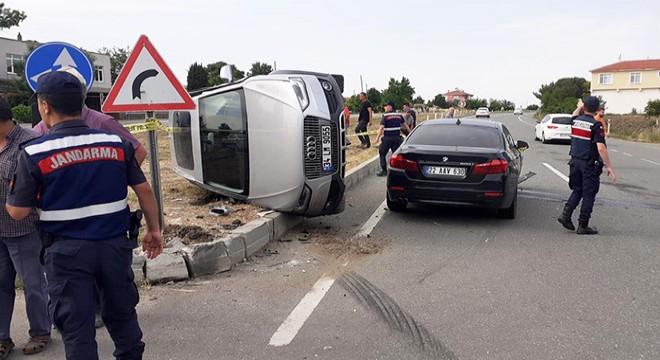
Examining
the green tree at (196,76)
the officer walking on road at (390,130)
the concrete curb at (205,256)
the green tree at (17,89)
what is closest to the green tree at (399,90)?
the green tree at (196,76)

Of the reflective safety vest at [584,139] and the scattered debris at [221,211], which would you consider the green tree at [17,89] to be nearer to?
the scattered debris at [221,211]

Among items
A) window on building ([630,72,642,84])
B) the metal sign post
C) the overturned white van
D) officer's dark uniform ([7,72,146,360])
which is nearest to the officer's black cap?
officer's dark uniform ([7,72,146,360])

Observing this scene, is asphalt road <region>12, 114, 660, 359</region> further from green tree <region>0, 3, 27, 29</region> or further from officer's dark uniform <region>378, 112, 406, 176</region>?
green tree <region>0, 3, 27, 29</region>

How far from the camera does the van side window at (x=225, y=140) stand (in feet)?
21.8

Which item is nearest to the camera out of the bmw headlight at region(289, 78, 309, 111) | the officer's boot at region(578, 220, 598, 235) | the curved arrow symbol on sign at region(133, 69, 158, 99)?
the curved arrow symbol on sign at region(133, 69, 158, 99)

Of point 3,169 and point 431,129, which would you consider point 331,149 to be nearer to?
point 431,129

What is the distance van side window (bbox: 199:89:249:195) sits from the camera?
664 centimetres

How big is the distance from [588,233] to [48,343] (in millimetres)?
6292

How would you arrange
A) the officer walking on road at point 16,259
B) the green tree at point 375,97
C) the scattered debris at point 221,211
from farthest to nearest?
1. the green tree at point 375,97
2. the scattered debris at point 221,211
3. the officer walking on road at point 16,259

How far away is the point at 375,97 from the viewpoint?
58062 millimetres

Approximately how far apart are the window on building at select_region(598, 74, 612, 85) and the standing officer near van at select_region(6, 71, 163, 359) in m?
90.8

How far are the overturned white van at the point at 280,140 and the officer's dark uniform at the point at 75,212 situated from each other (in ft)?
11.5

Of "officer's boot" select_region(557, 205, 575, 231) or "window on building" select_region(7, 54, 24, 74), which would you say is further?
"window on building" select_region(7, 54, 24, 74)

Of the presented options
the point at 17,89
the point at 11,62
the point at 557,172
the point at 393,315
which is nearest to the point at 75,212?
the point at 393,315
